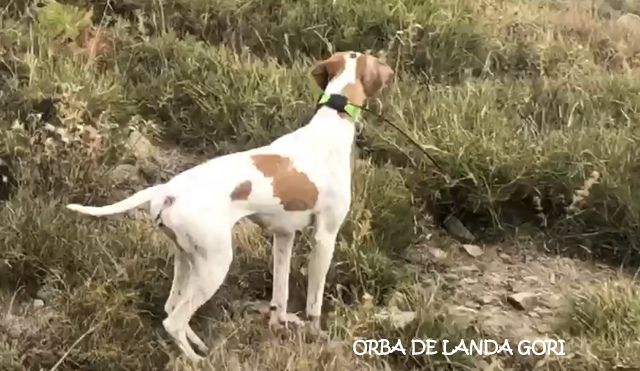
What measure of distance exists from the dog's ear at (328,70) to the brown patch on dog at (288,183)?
48cm

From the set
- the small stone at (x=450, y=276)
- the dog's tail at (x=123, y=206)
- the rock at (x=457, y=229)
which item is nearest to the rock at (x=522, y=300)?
the small stone at (x=450, y=276)

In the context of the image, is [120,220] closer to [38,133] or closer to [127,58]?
[38,133]

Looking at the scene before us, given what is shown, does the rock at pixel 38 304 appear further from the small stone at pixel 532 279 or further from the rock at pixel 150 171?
the small stone at pixel 532 279

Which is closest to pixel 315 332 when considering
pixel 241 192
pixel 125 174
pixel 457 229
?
pixel 241 192

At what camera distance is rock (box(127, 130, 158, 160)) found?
545 cm

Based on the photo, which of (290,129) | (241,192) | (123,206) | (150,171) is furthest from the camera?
(290,129)

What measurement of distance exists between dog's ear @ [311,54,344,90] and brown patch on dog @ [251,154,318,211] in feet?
1.57

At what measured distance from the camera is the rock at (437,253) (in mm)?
4953

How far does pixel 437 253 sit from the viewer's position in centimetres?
497

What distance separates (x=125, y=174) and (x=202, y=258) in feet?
5.95

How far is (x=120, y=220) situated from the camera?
15.9ft

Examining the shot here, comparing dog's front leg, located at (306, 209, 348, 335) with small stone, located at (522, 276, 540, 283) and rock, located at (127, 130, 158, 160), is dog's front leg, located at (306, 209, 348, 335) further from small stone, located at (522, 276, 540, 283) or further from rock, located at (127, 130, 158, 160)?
rock, located at (127, 130, 158, 160)

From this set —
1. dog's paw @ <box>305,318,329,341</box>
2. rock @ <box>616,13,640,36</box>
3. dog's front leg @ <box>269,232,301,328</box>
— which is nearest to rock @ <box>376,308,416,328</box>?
dog's paw @ <box>305,318,329,341</box>

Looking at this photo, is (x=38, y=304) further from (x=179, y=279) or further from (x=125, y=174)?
(x=125, y=174)
